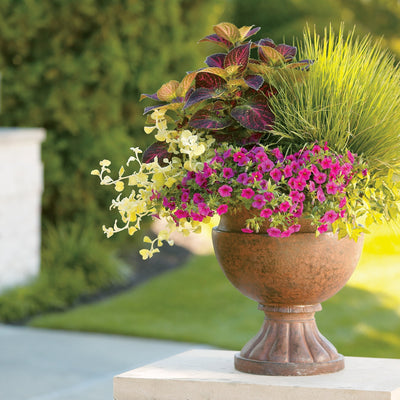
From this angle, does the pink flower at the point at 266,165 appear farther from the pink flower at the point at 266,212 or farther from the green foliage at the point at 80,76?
the green foliage at the point at 80,76

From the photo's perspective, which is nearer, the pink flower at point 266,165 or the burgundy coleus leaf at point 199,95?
the pink flower at point 266,165

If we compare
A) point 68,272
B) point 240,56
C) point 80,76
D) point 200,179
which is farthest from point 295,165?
point 80,76

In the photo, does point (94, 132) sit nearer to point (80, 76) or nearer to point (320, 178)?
point (80, 76)

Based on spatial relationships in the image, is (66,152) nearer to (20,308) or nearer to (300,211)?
(20,308)

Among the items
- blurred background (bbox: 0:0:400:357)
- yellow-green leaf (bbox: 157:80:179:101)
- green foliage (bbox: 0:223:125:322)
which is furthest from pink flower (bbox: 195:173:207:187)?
green foliage (bbox: 0:223:125:322)

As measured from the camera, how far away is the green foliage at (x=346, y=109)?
221cm

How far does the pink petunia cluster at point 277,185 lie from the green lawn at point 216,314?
11.9 feet

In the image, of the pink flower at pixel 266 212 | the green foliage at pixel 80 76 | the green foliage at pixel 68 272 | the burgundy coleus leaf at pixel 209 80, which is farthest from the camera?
the green foliage at pixel 80 76

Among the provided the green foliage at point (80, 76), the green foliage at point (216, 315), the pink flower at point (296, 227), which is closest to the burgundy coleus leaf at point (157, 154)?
the pink flower at point (296, 227)

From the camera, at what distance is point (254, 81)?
2.24m

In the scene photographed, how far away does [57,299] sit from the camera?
6.91 meters

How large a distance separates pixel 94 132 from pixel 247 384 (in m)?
5.86

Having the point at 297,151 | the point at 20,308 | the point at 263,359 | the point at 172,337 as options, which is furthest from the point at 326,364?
the point at 20,308

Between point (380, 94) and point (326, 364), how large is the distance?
2.55 ft
